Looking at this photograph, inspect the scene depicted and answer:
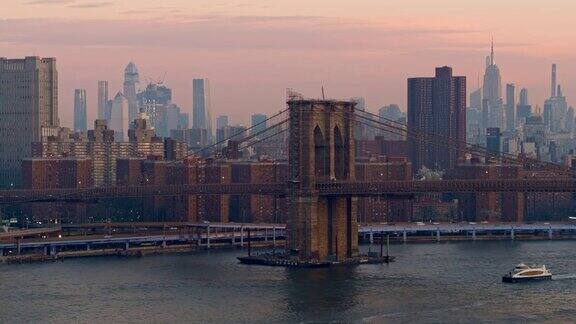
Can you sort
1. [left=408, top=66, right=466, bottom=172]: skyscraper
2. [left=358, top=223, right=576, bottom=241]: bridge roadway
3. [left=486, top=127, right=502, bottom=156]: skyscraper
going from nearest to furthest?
[left=358, top=223, right=576, bottom=241]: bridge roadway < [left=408, top=66, right=466, bottom=172]: skyscraper < [left=486, top=127, right=502, bottom=156]: skyscraper

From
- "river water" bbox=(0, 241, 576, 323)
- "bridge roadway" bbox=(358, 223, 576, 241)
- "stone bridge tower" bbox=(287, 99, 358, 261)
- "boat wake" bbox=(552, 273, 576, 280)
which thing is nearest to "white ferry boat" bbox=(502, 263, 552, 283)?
"boat wake" bbox=(552, 273, 576, 280)

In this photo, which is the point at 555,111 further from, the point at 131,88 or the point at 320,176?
the point at 320,176

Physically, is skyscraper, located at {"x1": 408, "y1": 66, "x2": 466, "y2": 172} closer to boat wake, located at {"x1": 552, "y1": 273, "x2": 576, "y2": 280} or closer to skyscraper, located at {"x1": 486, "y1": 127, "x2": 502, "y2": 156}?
skyscraper, located at {"x1": 486, "y1": 127, "x2": 502, "y2": 156}

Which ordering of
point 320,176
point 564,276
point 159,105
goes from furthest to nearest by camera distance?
point 159,105 < point 320,176 < point 564,276

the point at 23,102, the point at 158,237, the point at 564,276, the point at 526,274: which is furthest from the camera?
the point at 23,102

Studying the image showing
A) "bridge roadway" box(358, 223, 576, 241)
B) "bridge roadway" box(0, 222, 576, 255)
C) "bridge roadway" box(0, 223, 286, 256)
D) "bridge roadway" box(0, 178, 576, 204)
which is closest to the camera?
"bridge roadway" box(0, 178, 576, 204)

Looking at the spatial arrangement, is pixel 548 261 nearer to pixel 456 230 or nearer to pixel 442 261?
pixel 442 261

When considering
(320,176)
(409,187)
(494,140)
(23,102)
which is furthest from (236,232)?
(494,140)

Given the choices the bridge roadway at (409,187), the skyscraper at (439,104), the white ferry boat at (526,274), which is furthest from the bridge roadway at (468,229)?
the skyscraper at (439,104)
